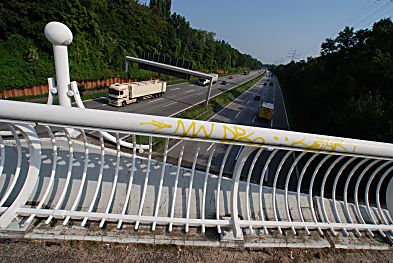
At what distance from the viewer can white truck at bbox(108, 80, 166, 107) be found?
19.6 meters

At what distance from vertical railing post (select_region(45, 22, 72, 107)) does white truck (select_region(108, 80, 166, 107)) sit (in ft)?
59.4

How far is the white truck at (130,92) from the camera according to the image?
1964 centimetres

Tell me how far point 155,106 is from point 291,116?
17306 millimetres

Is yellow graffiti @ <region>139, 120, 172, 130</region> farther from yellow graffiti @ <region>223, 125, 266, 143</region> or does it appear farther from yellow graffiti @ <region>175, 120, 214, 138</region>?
yellow graffiti @ <region>223, 125, 266, 143</region>

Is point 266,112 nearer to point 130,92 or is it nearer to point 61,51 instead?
point 130,92

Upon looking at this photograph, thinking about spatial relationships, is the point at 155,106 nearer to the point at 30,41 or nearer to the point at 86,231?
the point at 30,41

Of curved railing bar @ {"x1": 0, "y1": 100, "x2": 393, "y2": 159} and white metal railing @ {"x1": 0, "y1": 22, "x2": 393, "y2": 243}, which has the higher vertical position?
curved railing bar @ {"x1": 0, "y1": 100, "x2": 393, "y2": 159}

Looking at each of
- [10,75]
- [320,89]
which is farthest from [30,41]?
[320,89]

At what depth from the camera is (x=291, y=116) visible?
2622cm

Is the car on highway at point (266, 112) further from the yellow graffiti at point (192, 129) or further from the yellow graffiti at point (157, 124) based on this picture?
the yellow graffiti at point (157, 124)

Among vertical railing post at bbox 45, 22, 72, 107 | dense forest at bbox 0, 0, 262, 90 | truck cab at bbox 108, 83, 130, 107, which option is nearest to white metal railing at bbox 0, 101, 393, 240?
vertical railing post at bbox 45, 22, 72, 107

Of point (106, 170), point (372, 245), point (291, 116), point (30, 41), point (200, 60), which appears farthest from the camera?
point (200, 60)

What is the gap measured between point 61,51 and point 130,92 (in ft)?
63.5

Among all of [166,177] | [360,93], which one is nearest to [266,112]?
[360,93]
